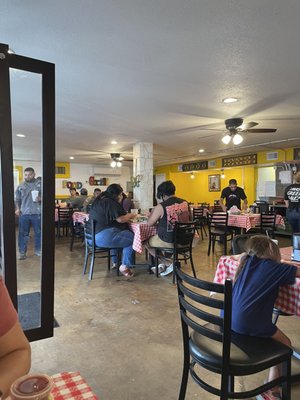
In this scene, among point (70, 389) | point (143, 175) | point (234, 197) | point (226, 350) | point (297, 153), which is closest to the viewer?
point (70, 389)

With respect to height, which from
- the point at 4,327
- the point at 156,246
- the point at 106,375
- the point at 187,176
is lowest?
the point at 106,375

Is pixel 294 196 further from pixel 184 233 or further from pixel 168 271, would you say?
pixel 168 271

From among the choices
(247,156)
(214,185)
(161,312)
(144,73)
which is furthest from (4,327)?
(214,185)

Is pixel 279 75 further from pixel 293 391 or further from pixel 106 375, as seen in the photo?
pixel 106 375

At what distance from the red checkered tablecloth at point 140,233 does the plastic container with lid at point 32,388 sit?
3443mm

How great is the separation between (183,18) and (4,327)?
2190mm

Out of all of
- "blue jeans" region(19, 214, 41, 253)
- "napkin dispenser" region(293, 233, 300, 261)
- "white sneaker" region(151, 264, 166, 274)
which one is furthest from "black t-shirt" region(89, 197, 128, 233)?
"napkin dispenser" region(293, 233, 300, 261)

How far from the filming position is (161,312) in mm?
3061

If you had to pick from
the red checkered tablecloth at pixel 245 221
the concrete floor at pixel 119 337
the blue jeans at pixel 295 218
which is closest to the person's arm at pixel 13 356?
the concrete floor at pixel 119 337

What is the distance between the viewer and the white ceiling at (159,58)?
202 cm

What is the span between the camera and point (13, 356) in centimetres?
86

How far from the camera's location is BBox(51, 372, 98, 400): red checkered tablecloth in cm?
76

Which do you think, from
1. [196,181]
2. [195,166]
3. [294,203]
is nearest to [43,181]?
[294,203]

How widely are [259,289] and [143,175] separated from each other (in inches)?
228
